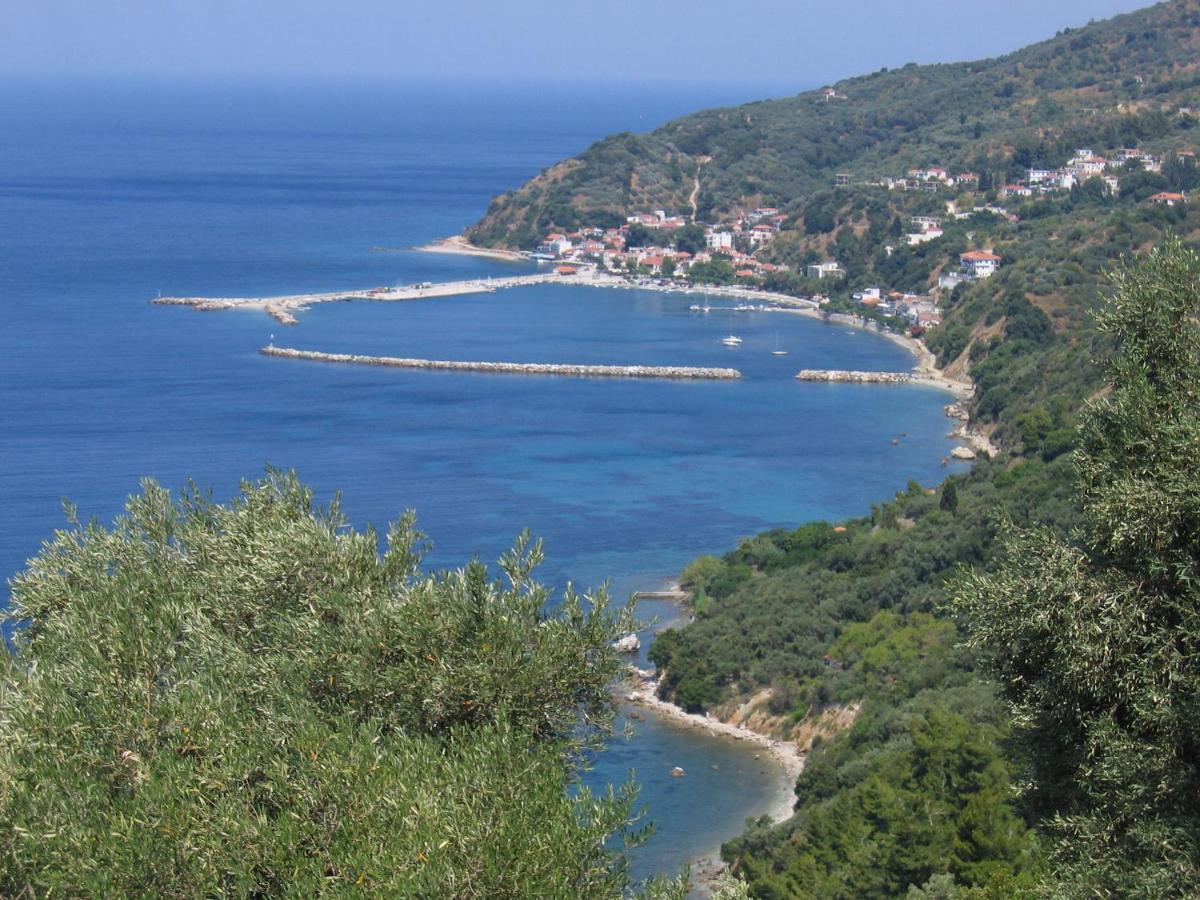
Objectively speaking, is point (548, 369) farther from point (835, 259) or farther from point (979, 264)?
point (835, 259)

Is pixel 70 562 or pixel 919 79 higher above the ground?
pixel 919 79

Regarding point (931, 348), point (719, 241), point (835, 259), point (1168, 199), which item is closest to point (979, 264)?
point (931, 348)

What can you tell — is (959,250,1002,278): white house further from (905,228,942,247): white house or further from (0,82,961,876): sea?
(905,228,942,247): white house

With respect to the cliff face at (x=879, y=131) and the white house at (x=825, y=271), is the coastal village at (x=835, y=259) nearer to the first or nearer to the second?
the white house at (x=825, y=271)

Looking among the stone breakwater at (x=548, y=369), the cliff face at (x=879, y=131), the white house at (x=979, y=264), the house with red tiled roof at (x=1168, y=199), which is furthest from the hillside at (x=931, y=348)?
the stone breakwater at (x=548, y=369)

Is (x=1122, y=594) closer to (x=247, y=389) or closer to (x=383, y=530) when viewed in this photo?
(x=383, y=530)

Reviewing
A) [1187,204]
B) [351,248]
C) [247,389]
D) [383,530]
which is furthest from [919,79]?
[383,530]

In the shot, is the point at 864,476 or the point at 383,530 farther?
the point at 864,476
